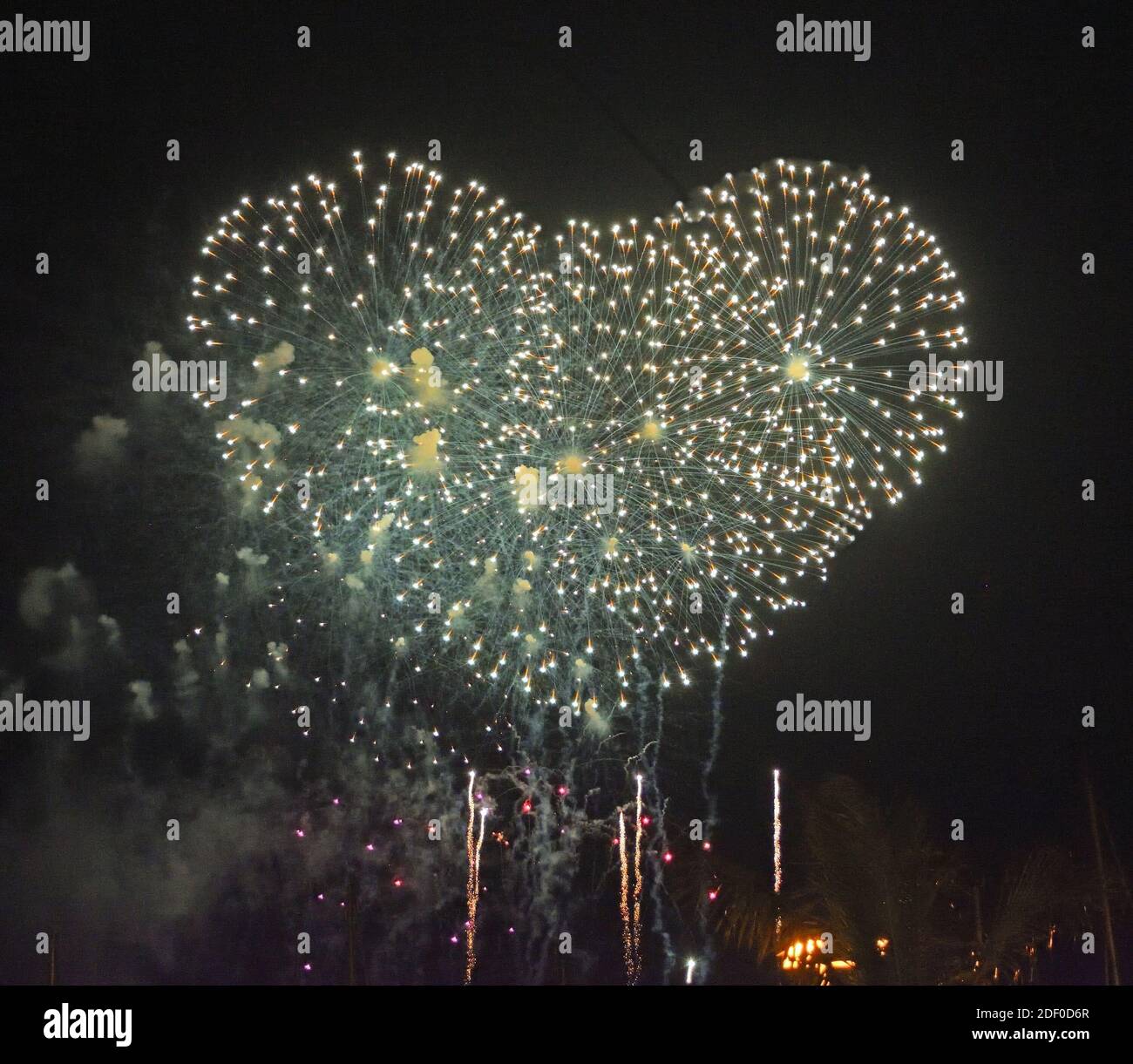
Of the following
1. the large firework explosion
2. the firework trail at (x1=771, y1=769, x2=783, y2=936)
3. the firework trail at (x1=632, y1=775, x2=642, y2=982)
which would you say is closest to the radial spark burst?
the large firework explosion

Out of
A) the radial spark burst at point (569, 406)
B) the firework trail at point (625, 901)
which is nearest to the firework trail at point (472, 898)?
the firework trail at point (625, 901)

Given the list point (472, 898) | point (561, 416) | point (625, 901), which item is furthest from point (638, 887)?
point (561, 416)

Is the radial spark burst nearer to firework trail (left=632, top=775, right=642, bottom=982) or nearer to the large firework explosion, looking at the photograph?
the large firework explosion

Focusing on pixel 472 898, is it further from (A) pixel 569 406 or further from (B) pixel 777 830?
(A) pixel 569 406

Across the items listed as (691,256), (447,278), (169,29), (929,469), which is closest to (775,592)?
(929,469)

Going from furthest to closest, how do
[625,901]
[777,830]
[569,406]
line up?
[777,830] < [625,901] < [569,406]

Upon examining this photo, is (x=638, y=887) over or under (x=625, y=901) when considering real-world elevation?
over

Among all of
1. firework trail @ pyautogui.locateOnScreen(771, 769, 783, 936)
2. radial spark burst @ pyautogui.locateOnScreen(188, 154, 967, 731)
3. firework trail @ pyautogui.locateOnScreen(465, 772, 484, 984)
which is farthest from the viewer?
firework trail @ pyautogui.locateOnScreen(465, 772, 484, 984)
